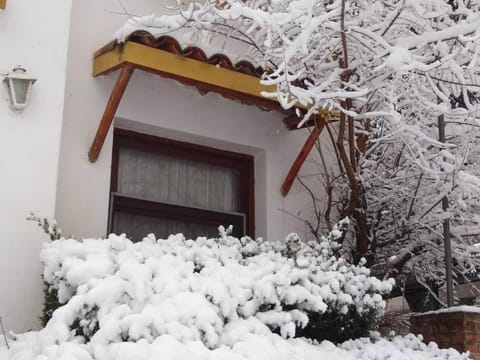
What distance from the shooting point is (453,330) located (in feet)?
16.0

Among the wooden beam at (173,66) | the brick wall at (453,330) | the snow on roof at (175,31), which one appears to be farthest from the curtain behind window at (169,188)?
the brick wall at (453,330)

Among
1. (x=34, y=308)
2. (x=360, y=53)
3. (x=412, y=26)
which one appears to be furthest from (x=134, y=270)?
(x=412, y=26)

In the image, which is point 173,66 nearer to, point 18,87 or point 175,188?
point 18,87

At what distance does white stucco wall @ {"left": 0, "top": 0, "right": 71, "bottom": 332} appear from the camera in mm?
4449

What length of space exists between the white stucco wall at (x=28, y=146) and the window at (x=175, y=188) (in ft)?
3.17

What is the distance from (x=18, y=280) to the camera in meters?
4.45

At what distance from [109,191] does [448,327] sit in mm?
3002

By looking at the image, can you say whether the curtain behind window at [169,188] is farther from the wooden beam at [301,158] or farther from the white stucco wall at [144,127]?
the wooden beam at [301,158]

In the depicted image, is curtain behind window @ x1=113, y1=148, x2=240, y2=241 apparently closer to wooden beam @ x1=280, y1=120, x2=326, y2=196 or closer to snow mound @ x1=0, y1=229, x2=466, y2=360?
wooden beam @ x1=280, y1=120, x2=326, y2=196

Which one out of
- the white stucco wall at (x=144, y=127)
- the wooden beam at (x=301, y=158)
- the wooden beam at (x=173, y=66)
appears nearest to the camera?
the wooden beam at (x=173, y=66)

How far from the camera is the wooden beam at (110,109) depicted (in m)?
4.98

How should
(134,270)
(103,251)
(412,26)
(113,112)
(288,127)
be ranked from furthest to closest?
(288,127) → (113,112) → (412,26) → (103,251) → (134,270)

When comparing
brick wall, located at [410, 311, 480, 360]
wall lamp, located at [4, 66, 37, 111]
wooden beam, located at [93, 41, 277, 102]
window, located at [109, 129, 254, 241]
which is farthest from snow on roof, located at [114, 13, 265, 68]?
brick wall, located at [410, 311, 480, 360]

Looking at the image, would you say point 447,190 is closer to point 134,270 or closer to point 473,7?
point 473,7
